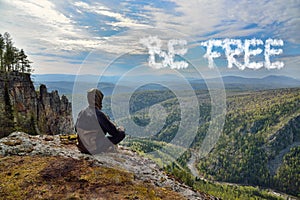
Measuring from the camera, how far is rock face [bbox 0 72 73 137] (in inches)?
1578

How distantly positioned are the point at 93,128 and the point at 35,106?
46.6m

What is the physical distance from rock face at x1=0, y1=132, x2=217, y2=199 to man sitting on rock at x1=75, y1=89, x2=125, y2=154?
38 cm

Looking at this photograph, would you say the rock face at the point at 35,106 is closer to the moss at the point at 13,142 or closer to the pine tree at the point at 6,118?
the pine tree at the point at 6,118

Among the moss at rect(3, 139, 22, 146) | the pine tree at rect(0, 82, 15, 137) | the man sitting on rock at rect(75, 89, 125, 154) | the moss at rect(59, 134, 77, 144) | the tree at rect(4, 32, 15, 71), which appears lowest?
the pine tree at rect(0, 82, 15, 137)

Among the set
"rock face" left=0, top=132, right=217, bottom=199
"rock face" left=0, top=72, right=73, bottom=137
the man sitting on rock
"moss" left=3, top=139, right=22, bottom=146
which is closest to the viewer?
"rock face" left=0, top=132, right=217, bottom=199

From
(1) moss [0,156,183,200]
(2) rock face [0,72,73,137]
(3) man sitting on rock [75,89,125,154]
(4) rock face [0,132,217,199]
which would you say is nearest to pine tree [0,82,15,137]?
(2) rock face [0,72,73,137]

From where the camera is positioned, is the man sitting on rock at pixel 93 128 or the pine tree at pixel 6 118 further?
the pine tree at pixel 6 118

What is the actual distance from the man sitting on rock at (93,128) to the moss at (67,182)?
36.9 inches

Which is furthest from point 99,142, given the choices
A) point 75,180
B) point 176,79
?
point 176,79

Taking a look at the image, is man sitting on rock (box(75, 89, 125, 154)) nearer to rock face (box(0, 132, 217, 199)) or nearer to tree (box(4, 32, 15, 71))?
rock face (box(0, 132, 217, 199))

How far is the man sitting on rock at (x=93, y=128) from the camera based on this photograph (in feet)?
27.0

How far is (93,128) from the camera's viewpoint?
827cm

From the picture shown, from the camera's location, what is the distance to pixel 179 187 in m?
7.03

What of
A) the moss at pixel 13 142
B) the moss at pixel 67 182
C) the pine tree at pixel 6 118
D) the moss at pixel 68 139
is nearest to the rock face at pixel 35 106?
the pine tree at pixel 6 118
